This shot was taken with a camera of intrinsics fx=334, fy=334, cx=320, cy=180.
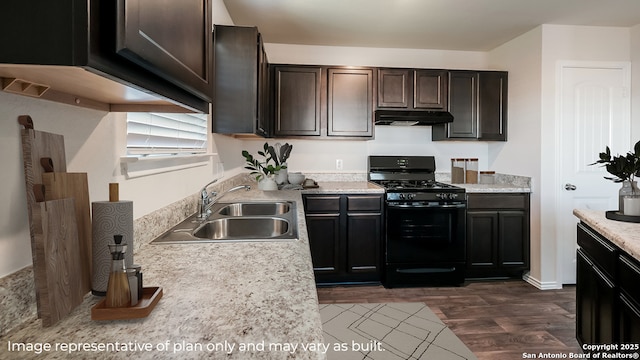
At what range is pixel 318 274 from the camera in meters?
3.20

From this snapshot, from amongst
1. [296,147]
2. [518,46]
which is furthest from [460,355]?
[518,46]

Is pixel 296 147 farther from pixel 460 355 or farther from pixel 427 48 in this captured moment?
pixel 460 355

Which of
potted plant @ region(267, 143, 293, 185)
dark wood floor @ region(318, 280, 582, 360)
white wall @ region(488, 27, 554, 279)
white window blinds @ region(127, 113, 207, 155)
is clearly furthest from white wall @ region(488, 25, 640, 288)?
white window blinds @ region(127, 113, 207, 155)

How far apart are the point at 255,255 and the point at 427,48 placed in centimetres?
355

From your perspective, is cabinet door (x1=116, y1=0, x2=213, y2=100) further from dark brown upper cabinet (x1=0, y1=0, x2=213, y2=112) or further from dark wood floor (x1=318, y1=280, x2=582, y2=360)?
dark wood floor (x1=318, y1=280, x2=582, y2=360)

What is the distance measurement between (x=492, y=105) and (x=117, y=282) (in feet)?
12.6

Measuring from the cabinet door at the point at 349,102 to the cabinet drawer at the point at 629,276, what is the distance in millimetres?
2419

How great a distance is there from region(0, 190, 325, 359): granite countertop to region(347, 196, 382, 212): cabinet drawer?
7.09 ft

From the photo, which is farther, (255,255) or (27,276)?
(255,255)

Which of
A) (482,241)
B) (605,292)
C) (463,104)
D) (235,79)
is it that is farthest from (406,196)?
(235,79)

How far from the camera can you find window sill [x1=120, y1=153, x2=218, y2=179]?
1193mm

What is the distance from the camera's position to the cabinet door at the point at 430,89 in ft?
11.6

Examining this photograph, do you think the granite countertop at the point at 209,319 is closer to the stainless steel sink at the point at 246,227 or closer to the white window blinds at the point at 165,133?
the white window blinds at the point at 165,133

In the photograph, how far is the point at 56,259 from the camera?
2.26ft
